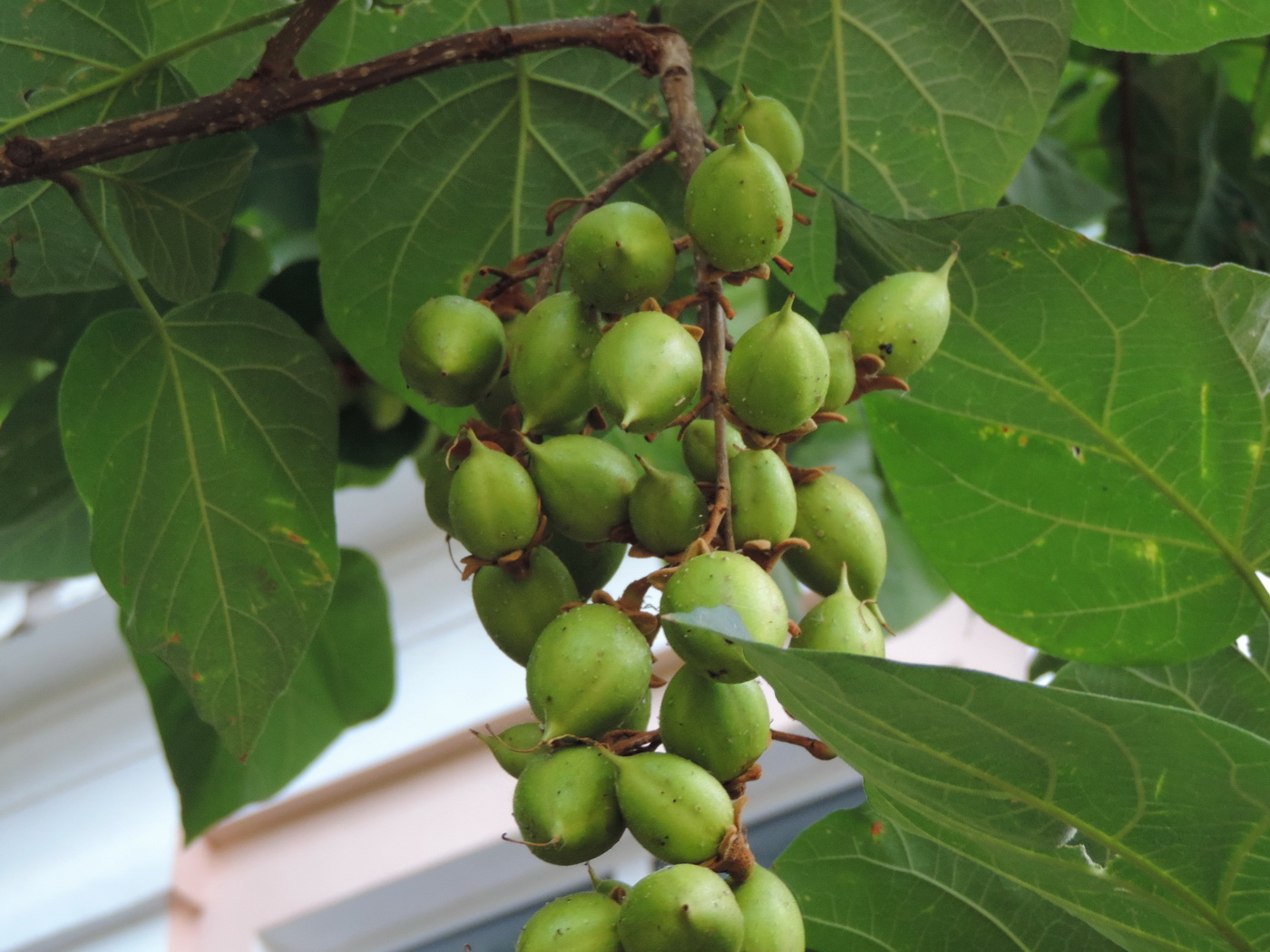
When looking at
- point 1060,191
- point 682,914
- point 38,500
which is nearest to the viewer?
point 682,914

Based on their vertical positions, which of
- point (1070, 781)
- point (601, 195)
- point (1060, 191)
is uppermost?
point (601, 195)

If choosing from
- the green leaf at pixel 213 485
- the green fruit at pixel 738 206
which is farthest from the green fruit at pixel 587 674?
the green leaf at pixel 213 485

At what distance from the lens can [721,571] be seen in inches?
11.1

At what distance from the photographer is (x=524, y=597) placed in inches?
13.4

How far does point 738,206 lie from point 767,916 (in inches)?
6.9

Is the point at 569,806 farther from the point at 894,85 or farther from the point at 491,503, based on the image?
the point at 894,85

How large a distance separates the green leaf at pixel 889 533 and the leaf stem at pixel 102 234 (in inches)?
14.7

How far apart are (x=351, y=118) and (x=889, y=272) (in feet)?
0.73

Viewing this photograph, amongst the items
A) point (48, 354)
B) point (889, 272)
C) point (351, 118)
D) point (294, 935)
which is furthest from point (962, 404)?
point (294, 935)

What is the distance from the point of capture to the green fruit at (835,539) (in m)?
0.35

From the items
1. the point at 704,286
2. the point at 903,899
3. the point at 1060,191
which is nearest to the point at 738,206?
the point at 704,286

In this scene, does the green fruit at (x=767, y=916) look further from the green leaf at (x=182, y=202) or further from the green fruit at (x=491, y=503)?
the green leaf at (x=182, y=202)

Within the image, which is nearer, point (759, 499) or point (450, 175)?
point (759, 499)

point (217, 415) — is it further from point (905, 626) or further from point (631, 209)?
point (905, 626)
